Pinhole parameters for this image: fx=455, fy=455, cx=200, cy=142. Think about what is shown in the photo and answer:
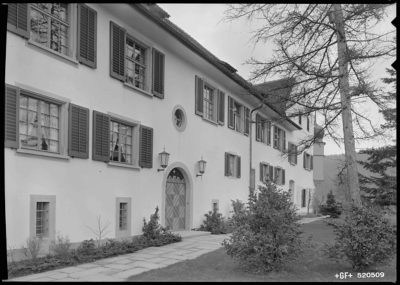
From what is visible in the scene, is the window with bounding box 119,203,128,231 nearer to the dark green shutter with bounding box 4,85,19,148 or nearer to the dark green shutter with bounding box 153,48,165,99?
the dark green shutter with bounding box 153,48,165,99

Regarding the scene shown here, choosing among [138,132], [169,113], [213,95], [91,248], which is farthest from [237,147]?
[91,248]

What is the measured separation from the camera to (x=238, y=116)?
21.7 m

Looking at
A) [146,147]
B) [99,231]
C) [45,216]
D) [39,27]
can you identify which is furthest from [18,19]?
[146,147]

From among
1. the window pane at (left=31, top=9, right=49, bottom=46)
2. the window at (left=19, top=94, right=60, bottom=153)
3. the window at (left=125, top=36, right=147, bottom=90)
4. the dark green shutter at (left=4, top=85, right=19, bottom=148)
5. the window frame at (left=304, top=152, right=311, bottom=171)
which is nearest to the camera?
the dark green shutter at (left=4, top=85, right=19, bottom=148)

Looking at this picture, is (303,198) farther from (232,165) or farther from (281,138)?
(232,165)

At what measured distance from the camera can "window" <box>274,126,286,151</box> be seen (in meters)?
28.1

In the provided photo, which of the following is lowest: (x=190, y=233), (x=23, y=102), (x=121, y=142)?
(x=190, y=233)

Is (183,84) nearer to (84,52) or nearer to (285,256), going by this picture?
(84,52)

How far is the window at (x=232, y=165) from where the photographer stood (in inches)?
755

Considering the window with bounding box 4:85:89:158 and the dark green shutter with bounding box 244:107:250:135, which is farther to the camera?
the dark green shutter with bounding box 244:107:250:135

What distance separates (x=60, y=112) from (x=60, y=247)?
293cm

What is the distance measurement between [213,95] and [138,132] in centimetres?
640

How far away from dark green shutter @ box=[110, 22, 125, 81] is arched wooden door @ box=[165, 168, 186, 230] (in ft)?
14.0

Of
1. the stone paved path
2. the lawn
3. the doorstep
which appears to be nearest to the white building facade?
the doorstep
